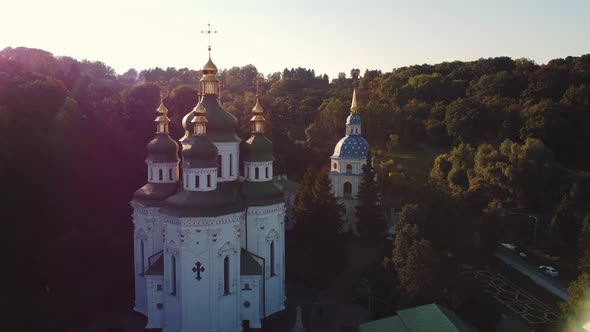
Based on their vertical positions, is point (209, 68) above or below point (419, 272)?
above

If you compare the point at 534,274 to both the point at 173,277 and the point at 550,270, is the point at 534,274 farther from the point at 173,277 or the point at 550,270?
the point at 173,277

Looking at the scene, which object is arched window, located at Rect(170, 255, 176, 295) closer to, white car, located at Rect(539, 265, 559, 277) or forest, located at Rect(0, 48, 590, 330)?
forest, located at Rect(0, 48, 590, 330)

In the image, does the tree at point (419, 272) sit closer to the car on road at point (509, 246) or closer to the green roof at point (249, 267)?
the green roof at point (249, 267)

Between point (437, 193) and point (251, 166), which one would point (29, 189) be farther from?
point (437, 193)

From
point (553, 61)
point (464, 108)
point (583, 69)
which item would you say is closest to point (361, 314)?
point (464, 108)

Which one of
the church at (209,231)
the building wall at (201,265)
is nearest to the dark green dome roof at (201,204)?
the church at (209,231)

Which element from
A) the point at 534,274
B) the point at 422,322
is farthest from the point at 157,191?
the point at 534,274
